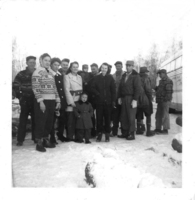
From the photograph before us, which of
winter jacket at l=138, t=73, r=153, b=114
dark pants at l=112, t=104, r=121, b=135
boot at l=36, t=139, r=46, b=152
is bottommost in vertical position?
boot at l=36, t=139, r=46, b=152

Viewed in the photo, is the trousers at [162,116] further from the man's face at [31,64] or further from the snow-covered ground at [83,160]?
the man's face at [31,64]

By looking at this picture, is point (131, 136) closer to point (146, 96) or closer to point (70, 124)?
point (146, 96)

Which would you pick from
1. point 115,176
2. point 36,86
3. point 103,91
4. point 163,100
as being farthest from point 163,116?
point 36,86

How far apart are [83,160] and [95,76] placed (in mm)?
1103

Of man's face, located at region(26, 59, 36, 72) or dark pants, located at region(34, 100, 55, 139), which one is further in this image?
dark pants, located at region(34, 100, 55, 139)

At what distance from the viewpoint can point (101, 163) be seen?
2.77 meters

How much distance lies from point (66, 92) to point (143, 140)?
1.19 m

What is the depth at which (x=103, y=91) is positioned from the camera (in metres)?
3.41

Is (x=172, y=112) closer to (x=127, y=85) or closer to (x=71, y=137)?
(x=127, y=85)

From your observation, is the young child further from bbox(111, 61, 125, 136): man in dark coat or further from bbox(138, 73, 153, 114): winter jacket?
bbox(138, 73, 153, 114): winter jacket

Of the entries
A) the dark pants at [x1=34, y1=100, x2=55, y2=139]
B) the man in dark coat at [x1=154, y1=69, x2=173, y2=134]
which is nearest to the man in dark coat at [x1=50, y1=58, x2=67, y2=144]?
the dark pants at [x1=34, y1=100, x2=55, y2=139]

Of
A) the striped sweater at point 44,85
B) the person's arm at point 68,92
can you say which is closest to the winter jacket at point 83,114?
the person's arm at point 68,92

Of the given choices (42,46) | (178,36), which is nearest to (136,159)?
(178,36)

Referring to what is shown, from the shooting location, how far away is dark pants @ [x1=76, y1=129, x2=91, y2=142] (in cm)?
321
